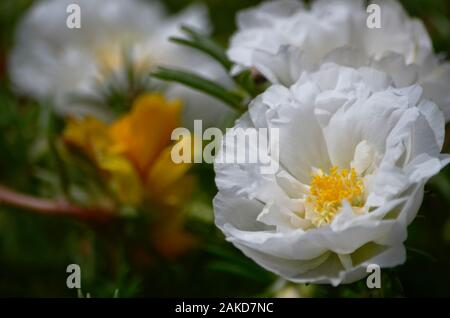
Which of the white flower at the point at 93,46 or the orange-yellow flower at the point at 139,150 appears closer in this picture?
the orange-yellow flower at the point at 139,150

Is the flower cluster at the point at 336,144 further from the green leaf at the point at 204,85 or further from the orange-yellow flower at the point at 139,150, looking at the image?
the orange-yellow flower at the point at 139,150

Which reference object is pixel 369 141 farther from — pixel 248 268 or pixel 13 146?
pixel 13 146

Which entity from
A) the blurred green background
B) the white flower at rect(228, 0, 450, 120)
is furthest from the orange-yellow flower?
the white flower at rect(228, 0, 450, 120)

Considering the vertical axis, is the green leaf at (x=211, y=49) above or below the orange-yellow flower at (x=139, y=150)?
above

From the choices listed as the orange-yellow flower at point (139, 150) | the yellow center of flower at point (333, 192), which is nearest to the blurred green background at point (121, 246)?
the orange-yellow flower at point (139, 150)

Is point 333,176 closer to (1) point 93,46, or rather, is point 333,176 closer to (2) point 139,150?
(2) point 139,150

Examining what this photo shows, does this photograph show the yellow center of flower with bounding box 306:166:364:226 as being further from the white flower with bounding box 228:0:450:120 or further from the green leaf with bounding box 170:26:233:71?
the green leaf with bounding box 170:26:233:71

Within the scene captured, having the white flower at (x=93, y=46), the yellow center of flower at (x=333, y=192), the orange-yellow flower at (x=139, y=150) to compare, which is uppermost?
→ the white flower at (x=93, y=46)
